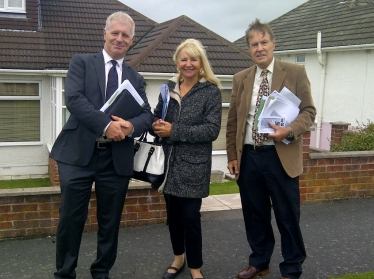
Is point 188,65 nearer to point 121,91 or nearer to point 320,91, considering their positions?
point 121,91

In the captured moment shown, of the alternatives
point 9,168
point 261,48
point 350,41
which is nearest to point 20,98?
point 9,168

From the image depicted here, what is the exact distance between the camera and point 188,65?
3666mm

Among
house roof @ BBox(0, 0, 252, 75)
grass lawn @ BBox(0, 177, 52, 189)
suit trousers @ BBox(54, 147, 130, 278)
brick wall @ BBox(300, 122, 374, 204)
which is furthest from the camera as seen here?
house roof @ BBox(0, 0, 252, 75)

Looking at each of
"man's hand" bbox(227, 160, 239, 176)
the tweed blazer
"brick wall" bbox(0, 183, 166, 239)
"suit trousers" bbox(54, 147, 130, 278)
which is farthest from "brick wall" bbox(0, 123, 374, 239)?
the tweed blazer

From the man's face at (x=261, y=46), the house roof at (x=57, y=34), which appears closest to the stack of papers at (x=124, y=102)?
the man's face at (x=261, y=46)

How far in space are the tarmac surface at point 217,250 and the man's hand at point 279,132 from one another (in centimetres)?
134

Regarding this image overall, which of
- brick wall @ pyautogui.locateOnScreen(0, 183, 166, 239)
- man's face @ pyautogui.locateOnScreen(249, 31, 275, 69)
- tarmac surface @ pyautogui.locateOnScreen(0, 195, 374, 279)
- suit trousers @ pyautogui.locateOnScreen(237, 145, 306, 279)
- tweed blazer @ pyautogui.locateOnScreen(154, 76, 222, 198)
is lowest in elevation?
tarmac surface @ pyautogui.locateOnScreen(0, 195, 374, 279)

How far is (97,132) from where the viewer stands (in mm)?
3439

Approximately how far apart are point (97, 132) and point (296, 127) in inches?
62.9

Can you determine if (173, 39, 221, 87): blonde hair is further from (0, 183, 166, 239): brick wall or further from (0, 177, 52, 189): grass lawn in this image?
(0, 177, 52, 189): grass lawn

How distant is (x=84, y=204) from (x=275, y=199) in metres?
1.59

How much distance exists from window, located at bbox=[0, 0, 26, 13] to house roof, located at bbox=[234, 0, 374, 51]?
9.08m

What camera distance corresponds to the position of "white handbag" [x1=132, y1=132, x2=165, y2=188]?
3717 mm

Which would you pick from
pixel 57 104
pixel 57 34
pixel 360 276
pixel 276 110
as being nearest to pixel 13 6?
pixel 57 34
